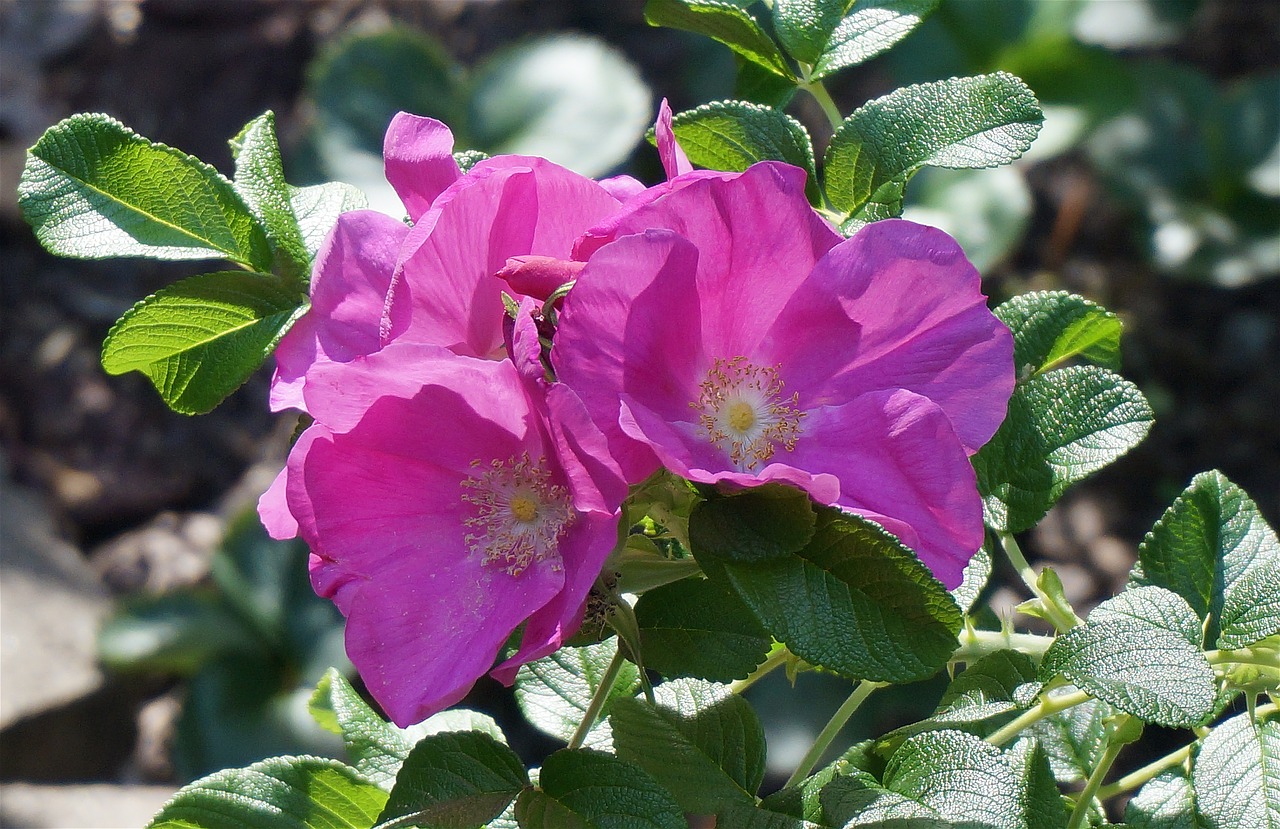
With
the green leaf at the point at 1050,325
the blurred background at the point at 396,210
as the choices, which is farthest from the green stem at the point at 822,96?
the blurred background at the point at 396,210

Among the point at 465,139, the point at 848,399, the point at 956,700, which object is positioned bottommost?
the point at 465,139

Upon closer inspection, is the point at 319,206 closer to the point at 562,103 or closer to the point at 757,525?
the point at 757,525

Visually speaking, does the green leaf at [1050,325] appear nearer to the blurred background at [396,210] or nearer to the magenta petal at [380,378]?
the magenta petal at [380,378]

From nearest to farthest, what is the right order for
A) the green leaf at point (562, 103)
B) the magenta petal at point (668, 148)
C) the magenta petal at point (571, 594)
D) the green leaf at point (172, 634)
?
the magenta petal at point (571, 594) → the magenta petal at point (668, 148) → the green leaf at point (172, 634) → the green leaf at point (562, 103)

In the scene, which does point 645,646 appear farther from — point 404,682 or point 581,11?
point 581,11

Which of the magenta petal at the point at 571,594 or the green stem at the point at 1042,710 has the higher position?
the magenta petal at the point at 571,594

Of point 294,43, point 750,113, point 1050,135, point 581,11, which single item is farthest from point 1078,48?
point 750,113
